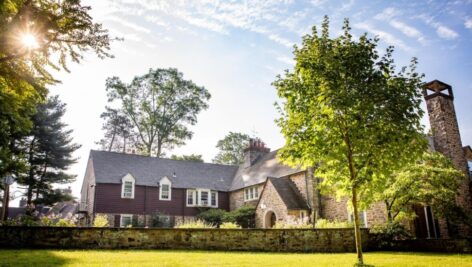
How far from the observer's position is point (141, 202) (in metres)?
29.6

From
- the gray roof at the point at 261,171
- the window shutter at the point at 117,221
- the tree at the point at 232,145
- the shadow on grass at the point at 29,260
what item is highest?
the tree at the point at 232,145

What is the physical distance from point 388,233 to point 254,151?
68.4ft

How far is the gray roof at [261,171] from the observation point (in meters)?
28.8

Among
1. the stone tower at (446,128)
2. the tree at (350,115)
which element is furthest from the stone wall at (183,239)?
the stone tower at (446,128)

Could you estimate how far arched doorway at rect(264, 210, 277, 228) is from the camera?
84.2 ft

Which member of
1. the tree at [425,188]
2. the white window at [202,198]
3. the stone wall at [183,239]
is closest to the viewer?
the stone wall at [183,239]

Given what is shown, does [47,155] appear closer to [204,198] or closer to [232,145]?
[204,198]

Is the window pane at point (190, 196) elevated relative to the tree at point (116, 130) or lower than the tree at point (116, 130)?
lower

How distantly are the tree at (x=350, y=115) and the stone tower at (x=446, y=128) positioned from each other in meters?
9.90

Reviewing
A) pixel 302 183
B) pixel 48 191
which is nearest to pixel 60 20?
pixel 302 183

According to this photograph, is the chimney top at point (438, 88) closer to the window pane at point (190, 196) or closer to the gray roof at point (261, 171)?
the gray roof at point (261, 171)

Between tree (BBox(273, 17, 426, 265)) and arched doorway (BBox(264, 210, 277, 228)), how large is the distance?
15640 millimetres

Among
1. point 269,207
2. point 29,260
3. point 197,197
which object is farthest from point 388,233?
point 197,197

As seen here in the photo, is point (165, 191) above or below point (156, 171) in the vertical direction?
below
